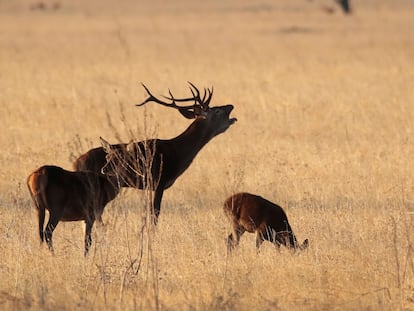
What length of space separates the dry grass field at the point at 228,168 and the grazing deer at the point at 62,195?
0.72 ft

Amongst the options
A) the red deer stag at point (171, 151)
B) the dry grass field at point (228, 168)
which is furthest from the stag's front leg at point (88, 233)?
the red deer stag at point (171, 151)

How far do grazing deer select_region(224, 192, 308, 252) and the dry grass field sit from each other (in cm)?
13

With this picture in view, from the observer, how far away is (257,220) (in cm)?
998

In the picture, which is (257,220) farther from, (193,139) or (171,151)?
(193,139)

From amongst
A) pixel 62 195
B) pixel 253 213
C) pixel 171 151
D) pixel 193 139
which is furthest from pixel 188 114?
pixel 62 195

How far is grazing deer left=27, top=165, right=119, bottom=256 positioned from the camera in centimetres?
940

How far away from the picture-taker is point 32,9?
2559 inches

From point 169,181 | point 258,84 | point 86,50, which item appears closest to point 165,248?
point 169,181

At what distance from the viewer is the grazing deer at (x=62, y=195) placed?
9.40m

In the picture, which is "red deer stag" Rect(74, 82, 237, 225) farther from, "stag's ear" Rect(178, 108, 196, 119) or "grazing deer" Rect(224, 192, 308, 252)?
"grazing deer" Rect(224, 192, 308, 252)

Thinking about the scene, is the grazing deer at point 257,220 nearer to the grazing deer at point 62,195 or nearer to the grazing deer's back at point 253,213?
the grazing deer's back at point 253,213

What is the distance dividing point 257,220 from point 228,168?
172 inches

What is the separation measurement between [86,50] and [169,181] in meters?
24.2

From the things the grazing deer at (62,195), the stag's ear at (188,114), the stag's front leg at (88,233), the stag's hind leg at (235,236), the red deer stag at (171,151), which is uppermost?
the stag's ear at (188,114)
